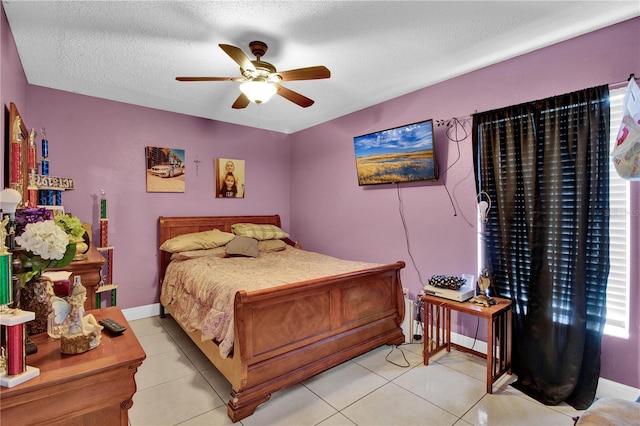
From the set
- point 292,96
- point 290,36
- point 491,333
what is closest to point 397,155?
point 292,96

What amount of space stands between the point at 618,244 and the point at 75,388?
3.06m

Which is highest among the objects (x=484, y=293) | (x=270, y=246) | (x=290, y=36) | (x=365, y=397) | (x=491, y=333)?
(x=290, y=36)

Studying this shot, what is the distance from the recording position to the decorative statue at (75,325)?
1.13 meters

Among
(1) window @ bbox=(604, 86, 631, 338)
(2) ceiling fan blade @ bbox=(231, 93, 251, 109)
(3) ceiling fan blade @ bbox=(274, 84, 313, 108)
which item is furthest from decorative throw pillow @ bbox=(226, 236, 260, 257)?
(1) window @ bbox=(604, 86, 631, 338)

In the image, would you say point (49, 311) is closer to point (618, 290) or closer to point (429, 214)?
point (429, 214)

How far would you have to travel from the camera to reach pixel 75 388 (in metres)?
1.03

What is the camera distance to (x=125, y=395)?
1.14 metres

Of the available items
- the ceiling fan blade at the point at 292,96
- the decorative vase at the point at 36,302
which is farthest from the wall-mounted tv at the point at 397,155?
the decorative vase at the point at 36,302

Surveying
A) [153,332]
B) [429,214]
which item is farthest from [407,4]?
[153,332]

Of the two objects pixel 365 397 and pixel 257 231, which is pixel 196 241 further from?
pixel 365 397

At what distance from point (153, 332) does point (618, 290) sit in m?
4.05

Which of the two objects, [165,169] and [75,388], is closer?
[75,388]

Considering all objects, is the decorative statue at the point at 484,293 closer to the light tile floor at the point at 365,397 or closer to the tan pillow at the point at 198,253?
the light tile floor at the point at 365,397

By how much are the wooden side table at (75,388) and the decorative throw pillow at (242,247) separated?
248 centimetres
